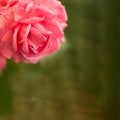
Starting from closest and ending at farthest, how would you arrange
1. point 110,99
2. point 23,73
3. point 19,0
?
point 19,0
point 23,73
point 110,99

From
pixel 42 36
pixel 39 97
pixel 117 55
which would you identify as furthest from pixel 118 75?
pixel 42 36

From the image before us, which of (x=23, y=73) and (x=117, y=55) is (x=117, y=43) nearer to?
(x=117, y=55)

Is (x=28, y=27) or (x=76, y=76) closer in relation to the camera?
(x=28, y=27)

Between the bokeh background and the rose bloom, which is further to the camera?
the bokeh background
